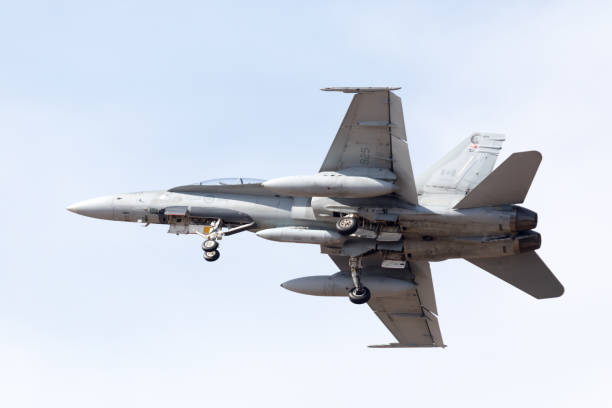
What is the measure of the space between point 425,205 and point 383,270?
5.55 m

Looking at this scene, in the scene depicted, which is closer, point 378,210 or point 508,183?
point 508,183

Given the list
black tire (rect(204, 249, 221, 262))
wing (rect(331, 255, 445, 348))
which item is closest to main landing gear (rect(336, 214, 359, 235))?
black tire (rect(204, 249, 221, 262))

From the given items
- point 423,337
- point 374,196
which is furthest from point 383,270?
point 374,196

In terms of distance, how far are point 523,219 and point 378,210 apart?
4.18m

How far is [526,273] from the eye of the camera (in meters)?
39.3

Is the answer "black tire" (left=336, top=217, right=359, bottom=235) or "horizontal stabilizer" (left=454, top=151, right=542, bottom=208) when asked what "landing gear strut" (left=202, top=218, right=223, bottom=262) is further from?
"horizontal stabilizer" (left=454, top=151, right=542, bottom=208)

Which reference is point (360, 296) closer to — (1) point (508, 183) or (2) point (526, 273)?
(2) point (526, 273)

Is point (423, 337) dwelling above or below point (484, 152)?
below

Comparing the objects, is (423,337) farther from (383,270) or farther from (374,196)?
Result: (374,196)

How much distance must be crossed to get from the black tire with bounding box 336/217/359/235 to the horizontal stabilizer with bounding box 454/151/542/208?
303 centimetres

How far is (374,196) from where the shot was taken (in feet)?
119

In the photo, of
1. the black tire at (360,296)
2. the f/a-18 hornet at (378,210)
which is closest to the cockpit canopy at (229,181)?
the f/a-18 hornet at (378,210)

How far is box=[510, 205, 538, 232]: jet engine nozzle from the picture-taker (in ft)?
119

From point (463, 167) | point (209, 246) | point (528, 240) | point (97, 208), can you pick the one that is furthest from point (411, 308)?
point (97, 208)
